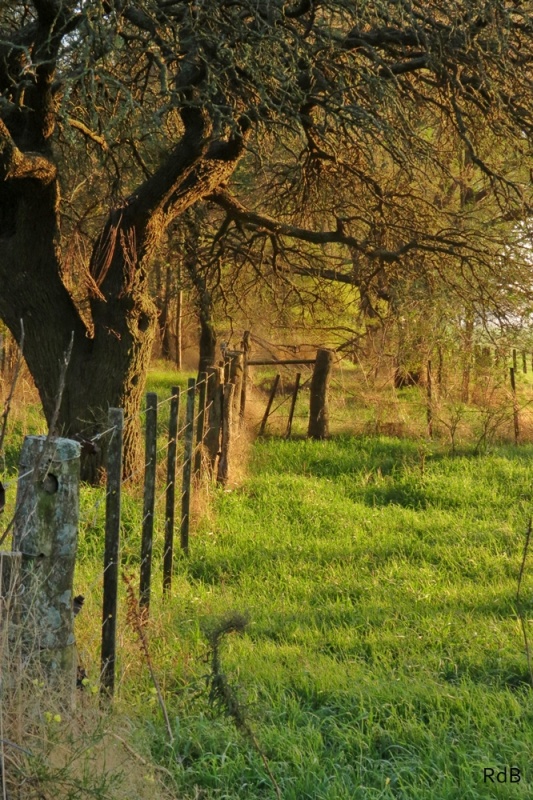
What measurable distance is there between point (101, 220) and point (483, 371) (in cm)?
672

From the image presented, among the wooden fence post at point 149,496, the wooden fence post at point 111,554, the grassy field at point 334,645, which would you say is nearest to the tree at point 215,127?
the grassy field at point 334,645

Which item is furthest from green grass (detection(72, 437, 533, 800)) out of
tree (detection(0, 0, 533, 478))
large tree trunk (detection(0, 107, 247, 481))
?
tree (detection(0, 0, 533, 478))

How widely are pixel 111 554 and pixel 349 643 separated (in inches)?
83.6

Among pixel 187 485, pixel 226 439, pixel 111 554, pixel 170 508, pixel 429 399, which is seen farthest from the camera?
pixel 429 399

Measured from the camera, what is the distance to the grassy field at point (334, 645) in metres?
4.02

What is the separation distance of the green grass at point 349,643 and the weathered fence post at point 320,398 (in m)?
3.74

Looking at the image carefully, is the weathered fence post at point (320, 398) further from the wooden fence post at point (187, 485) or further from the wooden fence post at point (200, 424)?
the wooden fence post at point (187, 485)

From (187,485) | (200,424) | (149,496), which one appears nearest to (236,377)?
(200,424)

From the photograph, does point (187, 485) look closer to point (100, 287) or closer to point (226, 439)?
point (226, 439)

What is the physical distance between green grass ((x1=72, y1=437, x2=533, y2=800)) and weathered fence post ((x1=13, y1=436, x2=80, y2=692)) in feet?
2.33

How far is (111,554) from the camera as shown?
446 centimetres

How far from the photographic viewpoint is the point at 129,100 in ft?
22.9

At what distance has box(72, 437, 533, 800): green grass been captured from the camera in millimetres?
4102

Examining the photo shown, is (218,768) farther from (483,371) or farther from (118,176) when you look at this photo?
(483,371)
